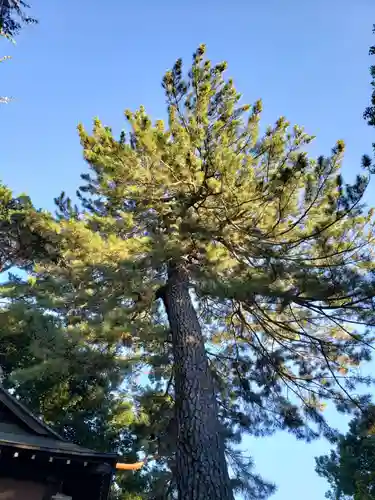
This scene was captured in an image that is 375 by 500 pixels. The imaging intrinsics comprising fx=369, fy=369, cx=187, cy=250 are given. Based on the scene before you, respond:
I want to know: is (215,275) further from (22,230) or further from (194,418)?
(22,230)

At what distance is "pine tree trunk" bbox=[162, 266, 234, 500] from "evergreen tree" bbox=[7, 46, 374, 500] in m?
0.03

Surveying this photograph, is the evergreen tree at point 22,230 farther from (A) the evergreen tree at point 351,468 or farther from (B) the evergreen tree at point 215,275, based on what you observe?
(A) the evergreen tree at point 351,468

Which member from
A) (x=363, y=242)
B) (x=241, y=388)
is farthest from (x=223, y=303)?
(x=363, y=242)

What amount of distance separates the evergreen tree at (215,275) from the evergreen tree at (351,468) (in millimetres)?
6039

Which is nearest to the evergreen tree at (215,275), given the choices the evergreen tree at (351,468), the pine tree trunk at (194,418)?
the pine tree trunk at (194,418)

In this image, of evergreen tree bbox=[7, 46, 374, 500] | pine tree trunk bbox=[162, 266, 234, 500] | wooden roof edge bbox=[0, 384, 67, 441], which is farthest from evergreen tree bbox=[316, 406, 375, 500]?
wooden roof edge bbox=[0, 384, 67, 441]

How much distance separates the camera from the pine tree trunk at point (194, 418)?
503 centimetres

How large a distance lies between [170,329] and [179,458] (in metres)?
2.60

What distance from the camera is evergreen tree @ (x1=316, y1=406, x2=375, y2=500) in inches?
613

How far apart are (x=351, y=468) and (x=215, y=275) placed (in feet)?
62.0

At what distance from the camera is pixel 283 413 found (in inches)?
335

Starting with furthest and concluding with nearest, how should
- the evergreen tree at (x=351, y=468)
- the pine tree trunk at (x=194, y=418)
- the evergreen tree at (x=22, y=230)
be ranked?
the evergreen tree at (x=351, y=468)
the evergreen tree at (x=22, y=230)
the pine tree trunk at (x=194, y=418)

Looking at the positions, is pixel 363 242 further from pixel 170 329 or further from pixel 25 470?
pixel 25 470

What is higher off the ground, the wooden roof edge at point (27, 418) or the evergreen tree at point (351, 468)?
the evergreen tree at point (351, 468)
